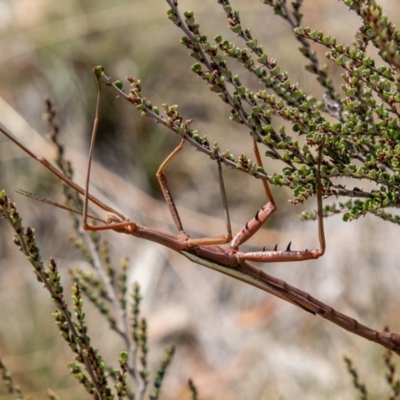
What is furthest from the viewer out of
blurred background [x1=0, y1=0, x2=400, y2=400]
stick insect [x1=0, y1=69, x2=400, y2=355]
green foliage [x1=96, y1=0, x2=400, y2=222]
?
blurred background [x1=0, y1=0, x2=400, y2=400]

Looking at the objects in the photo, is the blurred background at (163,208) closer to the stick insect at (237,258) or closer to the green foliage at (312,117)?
the stick insect at (237,258)

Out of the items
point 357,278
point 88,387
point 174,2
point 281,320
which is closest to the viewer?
point 174,2

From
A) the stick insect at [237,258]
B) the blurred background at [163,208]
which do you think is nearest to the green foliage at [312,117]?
the stick insect at [237,258]

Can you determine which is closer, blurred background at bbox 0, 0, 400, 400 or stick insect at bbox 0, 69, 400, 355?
stick insect at bbox 0, 69, 400, 355

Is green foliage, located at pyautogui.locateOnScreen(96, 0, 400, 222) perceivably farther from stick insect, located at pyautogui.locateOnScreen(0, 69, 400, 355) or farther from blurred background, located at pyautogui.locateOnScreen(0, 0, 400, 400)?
blurred background, located at pyautogui.locateOnScreen(0, 0, 400, 400)

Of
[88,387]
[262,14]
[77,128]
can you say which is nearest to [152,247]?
[77,128]

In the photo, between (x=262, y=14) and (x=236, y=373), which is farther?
(x=262, y=14)

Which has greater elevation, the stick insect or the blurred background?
the blurred background

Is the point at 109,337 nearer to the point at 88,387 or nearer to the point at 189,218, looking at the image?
the point at 189,218

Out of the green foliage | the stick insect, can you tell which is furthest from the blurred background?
the green foliage
